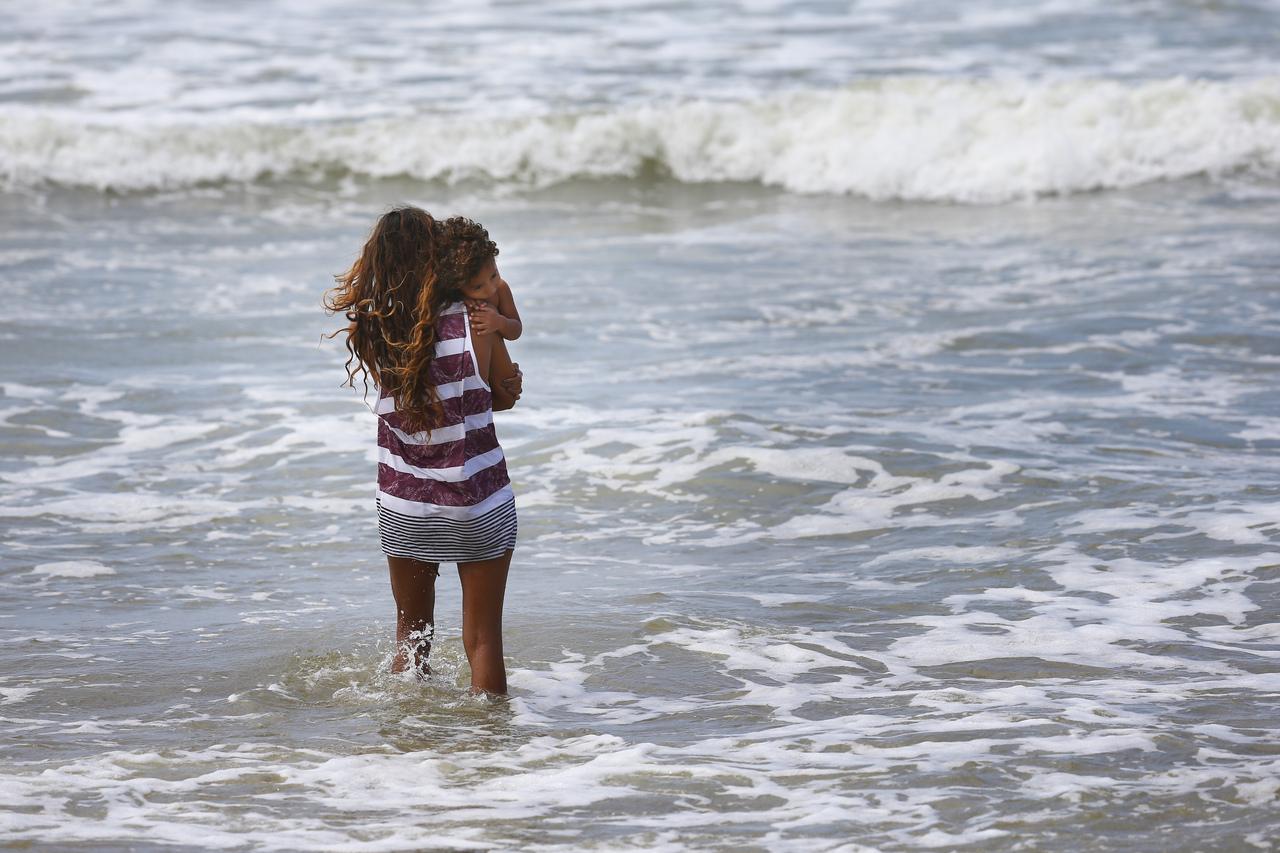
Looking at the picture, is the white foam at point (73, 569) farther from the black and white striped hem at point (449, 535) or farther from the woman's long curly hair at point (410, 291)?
the woman's long curly hair at point (410, 291)

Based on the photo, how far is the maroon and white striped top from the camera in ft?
15.0

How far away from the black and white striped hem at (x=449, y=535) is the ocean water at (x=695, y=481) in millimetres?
582

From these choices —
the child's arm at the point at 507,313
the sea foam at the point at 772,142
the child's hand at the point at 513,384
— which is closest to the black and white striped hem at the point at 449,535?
the child's hand at the point at 513,384

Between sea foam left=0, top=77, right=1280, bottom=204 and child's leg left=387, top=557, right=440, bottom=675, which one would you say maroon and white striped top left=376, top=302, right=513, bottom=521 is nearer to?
child's leg left=387, top=557, right=440, bottom=675

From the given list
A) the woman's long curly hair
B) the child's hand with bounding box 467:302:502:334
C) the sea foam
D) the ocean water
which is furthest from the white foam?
the sea foam

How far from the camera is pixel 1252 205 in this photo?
1521cm

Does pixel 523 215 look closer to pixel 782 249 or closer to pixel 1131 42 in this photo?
pixel 782 249

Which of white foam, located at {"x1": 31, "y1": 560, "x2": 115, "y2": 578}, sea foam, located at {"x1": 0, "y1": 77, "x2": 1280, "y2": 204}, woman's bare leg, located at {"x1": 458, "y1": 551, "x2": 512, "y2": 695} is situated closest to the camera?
woman's bare leg, located at {"x1": 458, "y1": 551, "x2": 512, "y2": 695}

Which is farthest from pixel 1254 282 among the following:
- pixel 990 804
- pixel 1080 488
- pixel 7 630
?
pixel 7 630

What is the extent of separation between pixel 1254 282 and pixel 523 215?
756 centimetres

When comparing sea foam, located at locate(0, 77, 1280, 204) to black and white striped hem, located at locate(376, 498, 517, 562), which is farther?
sea foam, located at locate(0, 77, 1280, 204)

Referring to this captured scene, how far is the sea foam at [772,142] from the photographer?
17141mm

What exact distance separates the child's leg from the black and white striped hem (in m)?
0.10

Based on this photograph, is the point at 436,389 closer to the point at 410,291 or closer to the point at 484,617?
the point at 410,291
